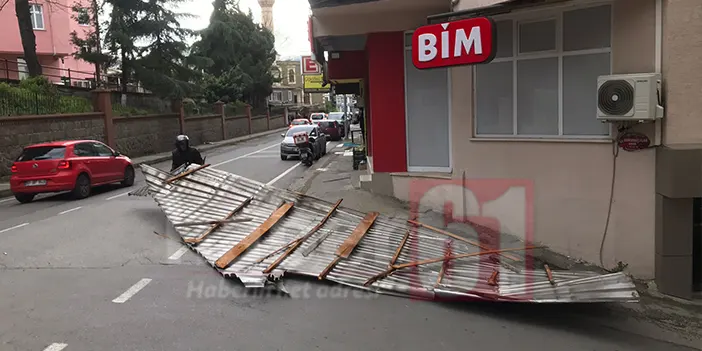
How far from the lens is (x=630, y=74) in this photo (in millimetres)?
7266

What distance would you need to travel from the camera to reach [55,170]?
44.6 ft

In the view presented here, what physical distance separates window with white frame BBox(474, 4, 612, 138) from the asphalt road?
3338mm

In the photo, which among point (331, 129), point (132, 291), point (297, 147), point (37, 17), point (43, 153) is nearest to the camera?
point (132, 291)

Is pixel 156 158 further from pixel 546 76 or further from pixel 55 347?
pixel 55 347

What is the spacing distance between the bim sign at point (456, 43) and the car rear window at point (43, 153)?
10.2 m

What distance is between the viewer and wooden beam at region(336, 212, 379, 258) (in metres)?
7.18

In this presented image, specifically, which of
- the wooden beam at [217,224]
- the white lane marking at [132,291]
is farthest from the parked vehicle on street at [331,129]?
the white lane marking at [132,291]

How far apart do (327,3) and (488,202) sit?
439cm

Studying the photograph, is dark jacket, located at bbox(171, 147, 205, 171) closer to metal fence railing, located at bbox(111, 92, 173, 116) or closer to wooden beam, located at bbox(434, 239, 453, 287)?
wooden beam, located at bbox(434, 239, 453, 287)

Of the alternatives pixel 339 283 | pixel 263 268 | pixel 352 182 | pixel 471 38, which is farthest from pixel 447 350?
pixel 352 182

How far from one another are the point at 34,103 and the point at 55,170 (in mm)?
8680

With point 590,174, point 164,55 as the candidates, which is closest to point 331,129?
point 164,55

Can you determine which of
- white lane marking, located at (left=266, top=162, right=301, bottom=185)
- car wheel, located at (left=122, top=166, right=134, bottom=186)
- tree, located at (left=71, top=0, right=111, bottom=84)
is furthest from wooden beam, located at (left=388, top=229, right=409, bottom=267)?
tree, located at (left=71, top=0, right=111, bottom=84)

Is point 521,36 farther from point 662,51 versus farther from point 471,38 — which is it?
point 662,51
